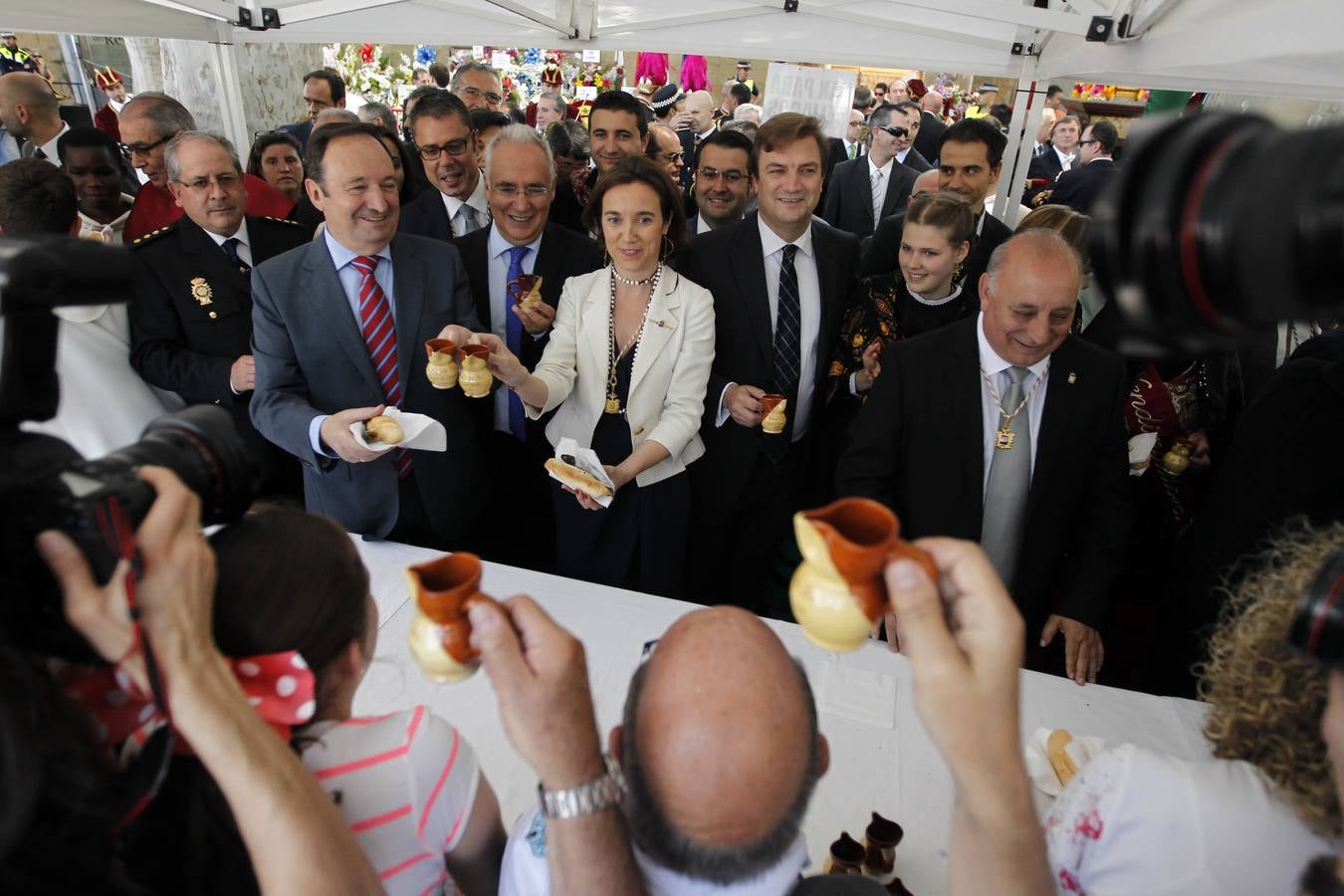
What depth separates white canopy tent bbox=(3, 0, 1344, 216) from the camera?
109 inches

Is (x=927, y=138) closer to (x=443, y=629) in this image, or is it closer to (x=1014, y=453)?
(x=1014, y=453)

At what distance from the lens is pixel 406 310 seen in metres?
2.52

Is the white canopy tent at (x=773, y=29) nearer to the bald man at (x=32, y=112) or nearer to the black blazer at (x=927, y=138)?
the bald man at (x=32, y=112)

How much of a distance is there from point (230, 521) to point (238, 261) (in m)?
2.47

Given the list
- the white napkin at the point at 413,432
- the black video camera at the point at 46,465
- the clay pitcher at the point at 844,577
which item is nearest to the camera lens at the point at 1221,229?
the clay pitcher at the point at 844,577

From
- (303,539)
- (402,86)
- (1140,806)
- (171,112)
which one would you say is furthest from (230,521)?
(402,86)

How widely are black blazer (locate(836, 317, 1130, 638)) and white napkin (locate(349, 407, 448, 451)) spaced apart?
4.00ft

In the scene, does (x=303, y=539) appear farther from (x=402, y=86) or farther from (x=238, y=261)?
(x=402, y=86)

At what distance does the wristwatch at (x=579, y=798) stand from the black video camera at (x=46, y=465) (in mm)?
495

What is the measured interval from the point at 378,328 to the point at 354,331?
0.09 meters

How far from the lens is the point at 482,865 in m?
1.15

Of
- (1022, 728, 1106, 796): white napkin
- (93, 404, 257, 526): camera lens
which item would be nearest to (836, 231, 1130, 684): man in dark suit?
(1022, 728, 1106, 796): white napkin

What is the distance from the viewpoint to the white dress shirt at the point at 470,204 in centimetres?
372

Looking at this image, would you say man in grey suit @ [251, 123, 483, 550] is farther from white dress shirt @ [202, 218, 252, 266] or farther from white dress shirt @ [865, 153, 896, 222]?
white dress shirt @ [865, 153, 896, 222]
